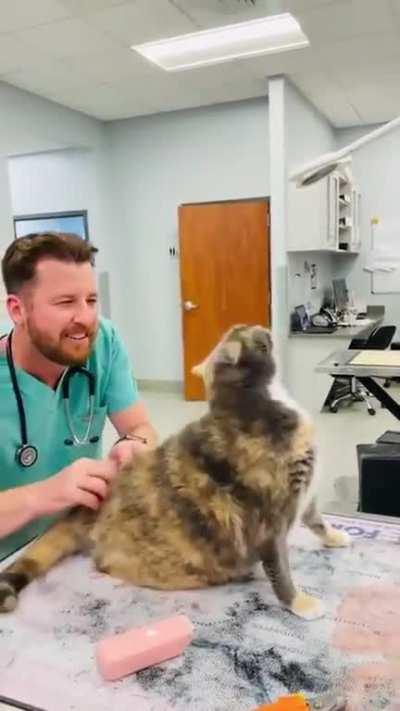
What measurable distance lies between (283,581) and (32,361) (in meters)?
0.68

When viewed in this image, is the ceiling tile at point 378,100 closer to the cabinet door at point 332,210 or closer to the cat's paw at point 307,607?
the cabinet door at point 332,210

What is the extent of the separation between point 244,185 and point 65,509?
14.7 feet

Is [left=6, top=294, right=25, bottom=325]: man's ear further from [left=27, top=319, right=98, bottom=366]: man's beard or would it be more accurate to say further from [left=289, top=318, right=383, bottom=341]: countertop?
[left=289, top=318, right=383, bottom=341]: countertop

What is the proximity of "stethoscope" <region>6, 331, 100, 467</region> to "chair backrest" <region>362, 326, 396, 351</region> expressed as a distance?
348 cm

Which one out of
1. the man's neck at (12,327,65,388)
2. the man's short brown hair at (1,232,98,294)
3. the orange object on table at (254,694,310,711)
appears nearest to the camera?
the orange object on table at (254,694,310,711)

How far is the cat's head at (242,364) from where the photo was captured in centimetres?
77

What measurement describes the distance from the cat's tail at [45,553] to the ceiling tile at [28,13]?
284 cm

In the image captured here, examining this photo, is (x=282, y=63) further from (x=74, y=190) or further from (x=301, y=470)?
(x=301, y=470)

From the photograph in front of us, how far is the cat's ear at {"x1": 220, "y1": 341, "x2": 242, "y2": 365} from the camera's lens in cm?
77

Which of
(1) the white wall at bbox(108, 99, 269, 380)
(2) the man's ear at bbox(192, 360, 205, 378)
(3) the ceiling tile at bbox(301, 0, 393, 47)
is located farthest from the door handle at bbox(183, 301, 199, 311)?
(2) the man's ear at bbox(192, 360, 205, 378)

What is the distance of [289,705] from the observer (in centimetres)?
61

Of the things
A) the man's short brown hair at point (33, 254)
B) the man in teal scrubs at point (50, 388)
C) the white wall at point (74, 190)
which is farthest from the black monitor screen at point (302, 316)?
the man's short brown hair at point (33, 254)

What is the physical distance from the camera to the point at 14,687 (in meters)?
0.67

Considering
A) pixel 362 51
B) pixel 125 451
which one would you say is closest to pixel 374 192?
pixel 362 51
